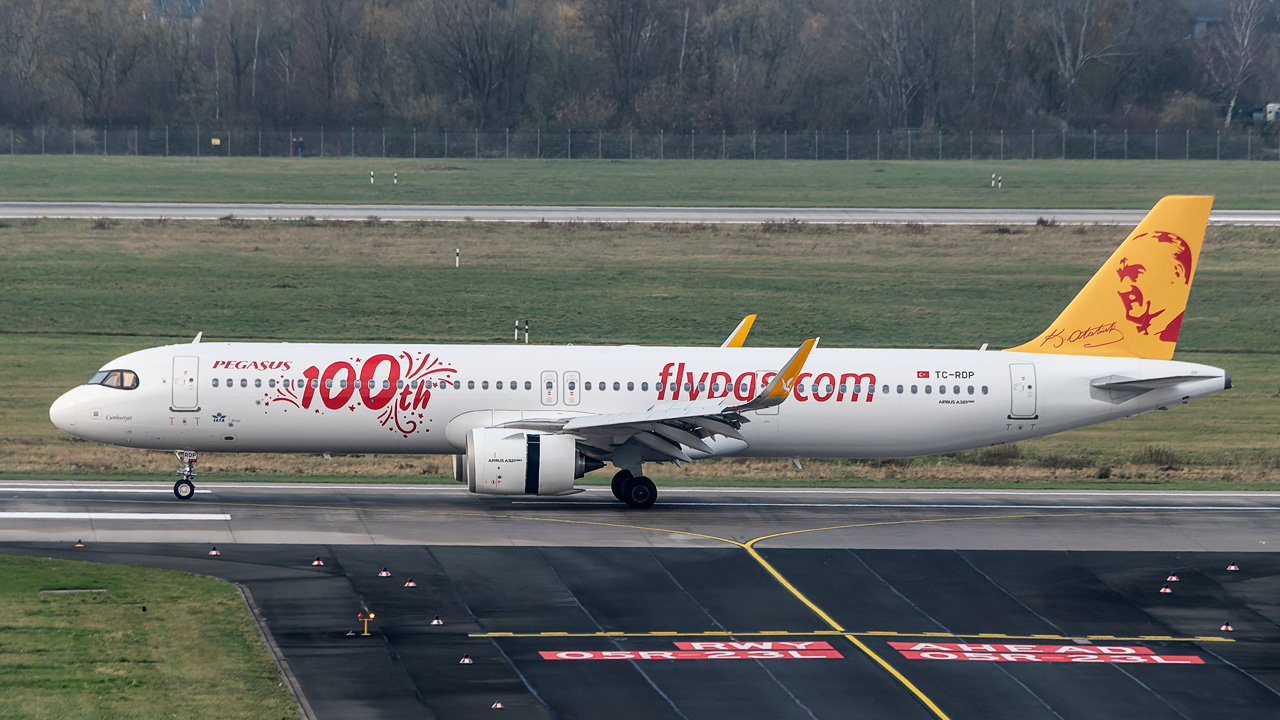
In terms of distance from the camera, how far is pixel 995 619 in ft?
90.5

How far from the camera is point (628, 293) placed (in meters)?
70.1

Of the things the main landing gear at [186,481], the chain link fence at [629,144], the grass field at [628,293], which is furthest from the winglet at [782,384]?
the chain link fence at [629,144]

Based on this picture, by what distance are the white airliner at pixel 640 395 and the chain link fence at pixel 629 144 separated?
74.4 meters

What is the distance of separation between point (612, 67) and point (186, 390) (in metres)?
95.4

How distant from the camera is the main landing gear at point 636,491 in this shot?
37.3 meters

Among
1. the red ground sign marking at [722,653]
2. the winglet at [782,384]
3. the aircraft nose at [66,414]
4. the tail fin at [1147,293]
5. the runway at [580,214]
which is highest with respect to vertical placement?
the runway at [580,214]

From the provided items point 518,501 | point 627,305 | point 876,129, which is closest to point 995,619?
point 518,501

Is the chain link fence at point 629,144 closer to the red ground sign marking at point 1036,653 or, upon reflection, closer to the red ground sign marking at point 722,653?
the red ground sign marking at point 722,653

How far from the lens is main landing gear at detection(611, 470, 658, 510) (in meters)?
37.3

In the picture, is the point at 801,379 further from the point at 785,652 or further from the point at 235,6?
the point at 235,6

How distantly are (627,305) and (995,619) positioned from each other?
Result: 42.1 meters

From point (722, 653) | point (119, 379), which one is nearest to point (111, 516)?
point (119, 379)

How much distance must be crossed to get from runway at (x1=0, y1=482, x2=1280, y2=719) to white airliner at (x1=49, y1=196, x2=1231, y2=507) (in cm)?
160

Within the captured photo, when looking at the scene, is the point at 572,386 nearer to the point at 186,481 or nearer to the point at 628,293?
the point at 186,481
